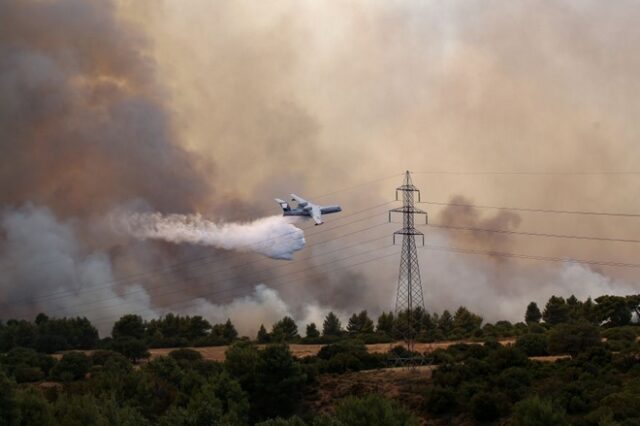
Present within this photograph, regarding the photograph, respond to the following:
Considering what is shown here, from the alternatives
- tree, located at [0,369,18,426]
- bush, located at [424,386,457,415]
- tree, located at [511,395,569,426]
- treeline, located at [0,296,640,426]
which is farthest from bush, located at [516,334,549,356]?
tree, located at [0,369,18,426]

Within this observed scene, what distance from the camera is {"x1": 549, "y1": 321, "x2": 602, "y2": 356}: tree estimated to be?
11700cm

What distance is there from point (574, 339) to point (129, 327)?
304 feet

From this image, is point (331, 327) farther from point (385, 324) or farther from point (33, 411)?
point (33, 411)

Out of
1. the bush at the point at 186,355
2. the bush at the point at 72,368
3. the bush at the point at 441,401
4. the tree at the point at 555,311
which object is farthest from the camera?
the tree at the point at 555,311

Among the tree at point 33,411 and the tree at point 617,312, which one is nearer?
the tree at point 33,411

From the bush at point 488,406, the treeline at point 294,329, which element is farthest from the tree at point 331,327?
the bush at point 488,406

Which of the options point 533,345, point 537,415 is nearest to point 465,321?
point 533,345

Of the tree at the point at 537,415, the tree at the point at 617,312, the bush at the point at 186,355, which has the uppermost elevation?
the tree at the point at 617,312

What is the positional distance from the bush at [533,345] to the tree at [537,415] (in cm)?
3708

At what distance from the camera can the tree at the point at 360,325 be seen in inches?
7072

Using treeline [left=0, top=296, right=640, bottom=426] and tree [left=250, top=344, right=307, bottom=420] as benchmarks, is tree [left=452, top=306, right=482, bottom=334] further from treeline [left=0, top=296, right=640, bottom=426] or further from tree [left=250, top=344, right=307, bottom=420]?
tree [left=250, top=344, right=307, bottom=420]

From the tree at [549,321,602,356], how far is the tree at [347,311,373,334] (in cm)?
6247

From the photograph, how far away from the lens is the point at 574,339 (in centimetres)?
11719

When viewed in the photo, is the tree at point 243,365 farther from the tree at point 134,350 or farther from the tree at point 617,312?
the tree at point 617,312
